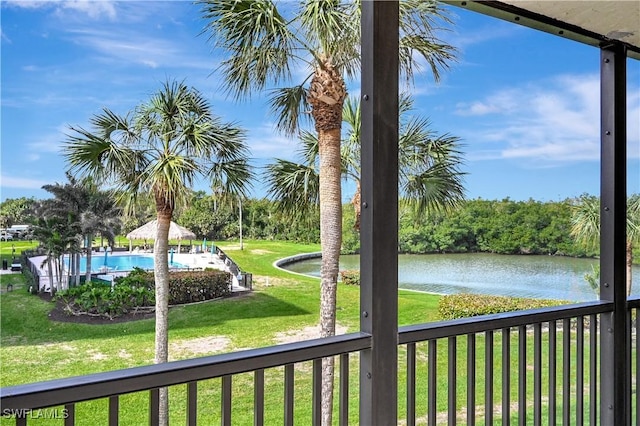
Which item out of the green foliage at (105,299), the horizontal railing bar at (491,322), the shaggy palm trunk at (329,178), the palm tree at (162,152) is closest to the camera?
the horizontal railing bar at (491,322)

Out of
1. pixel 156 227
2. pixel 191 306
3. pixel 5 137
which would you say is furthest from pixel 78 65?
pixel 191 306

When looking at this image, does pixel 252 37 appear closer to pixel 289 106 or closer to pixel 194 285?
pixel 289 106

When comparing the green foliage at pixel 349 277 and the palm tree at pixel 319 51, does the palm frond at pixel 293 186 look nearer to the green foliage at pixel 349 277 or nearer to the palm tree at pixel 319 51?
the palm tree at pixel 319 51

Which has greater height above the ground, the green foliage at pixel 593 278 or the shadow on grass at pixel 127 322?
the green foliage at pixel 593 278

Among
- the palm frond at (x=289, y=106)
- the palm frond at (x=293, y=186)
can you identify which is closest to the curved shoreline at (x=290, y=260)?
the palm frond at (x=293, y=186)

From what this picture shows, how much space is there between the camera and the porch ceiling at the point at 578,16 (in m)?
1.88

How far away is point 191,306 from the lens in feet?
24.7

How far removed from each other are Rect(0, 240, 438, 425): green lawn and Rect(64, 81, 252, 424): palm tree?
1.10 metres

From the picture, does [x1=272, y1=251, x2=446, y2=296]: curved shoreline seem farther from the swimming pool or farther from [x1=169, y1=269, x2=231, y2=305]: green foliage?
the swimming pool

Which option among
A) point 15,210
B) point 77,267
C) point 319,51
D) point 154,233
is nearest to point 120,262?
point 77,267

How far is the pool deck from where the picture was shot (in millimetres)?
6492

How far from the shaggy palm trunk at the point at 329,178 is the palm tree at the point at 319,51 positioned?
0.04 feet

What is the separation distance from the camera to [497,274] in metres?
8.04

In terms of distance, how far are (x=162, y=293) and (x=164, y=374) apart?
576 centimetres
